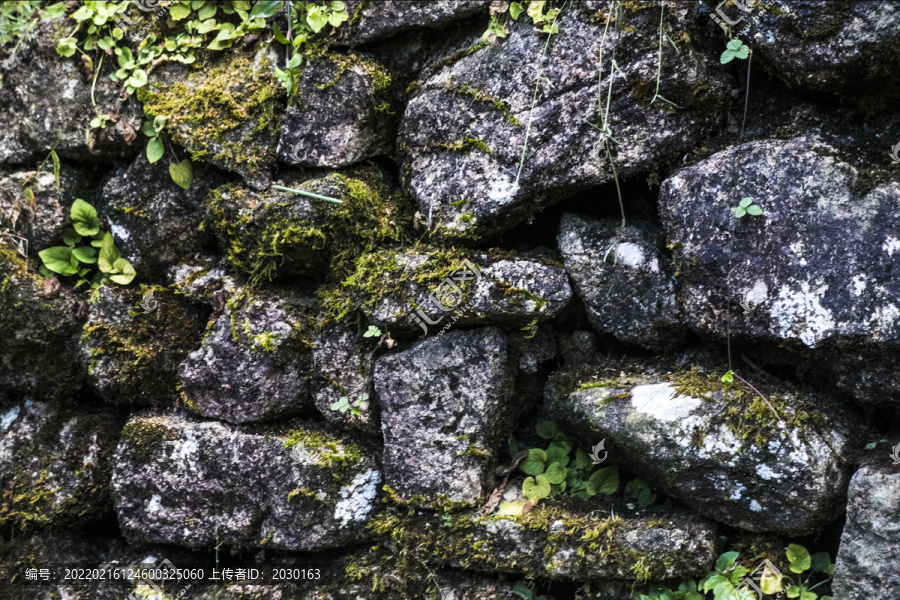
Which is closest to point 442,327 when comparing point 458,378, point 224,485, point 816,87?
point 458,378

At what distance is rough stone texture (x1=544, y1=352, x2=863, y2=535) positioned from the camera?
2.20 meters

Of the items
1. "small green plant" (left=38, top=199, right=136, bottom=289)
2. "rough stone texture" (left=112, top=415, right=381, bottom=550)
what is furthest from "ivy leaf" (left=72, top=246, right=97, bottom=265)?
"rough stone texture" (left=112, top=415, right=381, bottom=550)

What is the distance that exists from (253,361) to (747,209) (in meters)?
2.06

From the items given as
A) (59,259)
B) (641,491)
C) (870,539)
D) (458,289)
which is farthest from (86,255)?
(870,539)

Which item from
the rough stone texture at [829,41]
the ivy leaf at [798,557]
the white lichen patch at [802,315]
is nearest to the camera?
the rough stone texture at [829,41]

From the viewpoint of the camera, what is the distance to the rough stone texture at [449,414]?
2.55 metres

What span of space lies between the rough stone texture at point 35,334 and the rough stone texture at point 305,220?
903 mm

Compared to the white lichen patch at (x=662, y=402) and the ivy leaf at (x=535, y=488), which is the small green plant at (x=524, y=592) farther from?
the white lichen patch at (x=662, y=402)

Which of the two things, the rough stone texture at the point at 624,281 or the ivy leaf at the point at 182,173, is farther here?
the ivy leaf at the point at 182,173

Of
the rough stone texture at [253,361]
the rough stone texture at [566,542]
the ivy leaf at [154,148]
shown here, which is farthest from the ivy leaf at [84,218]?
the rough stone texture at [566,542]

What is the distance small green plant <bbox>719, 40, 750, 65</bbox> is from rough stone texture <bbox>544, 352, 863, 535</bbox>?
45.3 inches

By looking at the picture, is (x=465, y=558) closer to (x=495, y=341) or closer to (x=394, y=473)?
(x=394, y=473)

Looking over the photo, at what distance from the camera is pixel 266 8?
2.81 m

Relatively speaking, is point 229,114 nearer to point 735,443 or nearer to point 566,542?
point 566,542
